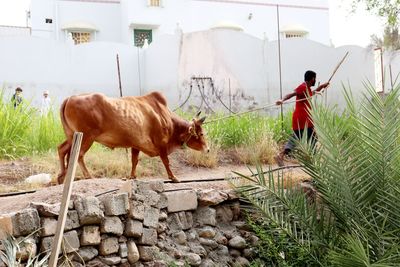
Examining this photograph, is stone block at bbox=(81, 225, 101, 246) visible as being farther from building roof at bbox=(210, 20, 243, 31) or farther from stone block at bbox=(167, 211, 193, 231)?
building roof at bbox=(210, 20, 243, 31)

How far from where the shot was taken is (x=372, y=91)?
4121 millimetres

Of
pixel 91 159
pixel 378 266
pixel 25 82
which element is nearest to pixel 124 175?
pixel 91 159

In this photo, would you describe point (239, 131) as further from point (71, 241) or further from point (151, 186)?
point (71, 241)

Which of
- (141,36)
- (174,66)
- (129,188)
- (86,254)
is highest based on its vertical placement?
(141,36)

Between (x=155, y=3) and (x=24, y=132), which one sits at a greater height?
(x=155, y=3)

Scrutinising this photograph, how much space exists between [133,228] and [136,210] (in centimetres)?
16

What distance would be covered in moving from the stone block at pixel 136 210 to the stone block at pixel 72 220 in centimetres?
55

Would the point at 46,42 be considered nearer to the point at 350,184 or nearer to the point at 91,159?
the point at 91,159

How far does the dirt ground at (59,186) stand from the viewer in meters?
5.20

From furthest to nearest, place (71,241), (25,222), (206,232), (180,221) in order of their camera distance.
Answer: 1. (206,232)
2. (180,221)
3. (71,241)
4. (25,222)

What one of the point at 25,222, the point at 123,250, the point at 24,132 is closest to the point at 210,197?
the point at 123,250

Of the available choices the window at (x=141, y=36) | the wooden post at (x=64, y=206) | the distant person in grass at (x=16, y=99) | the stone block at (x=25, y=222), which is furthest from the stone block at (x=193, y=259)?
the window at (x=141, y=36)

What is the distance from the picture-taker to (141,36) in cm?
1909

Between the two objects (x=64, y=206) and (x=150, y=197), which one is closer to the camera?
(x=64, y=206)
